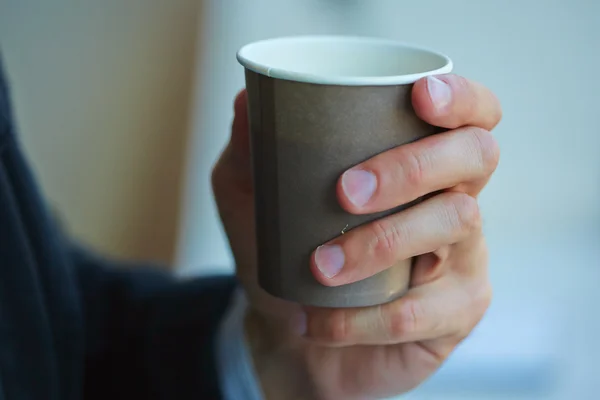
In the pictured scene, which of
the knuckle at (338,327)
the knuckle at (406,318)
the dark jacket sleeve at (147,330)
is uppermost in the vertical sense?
the knuckle at (406,318)

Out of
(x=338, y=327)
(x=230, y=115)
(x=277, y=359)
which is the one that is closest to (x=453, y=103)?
(x=338, y=327)

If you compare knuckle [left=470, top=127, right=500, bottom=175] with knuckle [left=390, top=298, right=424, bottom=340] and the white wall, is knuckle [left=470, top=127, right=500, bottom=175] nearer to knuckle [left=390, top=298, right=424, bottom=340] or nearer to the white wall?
knuckle [left=390, top=298, right=424, bottom=340]

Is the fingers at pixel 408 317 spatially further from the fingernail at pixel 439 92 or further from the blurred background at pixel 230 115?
the blurred background at pixel 230 115

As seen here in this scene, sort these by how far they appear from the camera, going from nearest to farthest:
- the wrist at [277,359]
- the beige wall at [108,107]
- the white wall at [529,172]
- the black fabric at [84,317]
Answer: the wrist at [277,359] → the black fabric at [84,317] → the white wall at [529,172] → the beige wall at [108,107]

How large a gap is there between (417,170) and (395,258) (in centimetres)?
8

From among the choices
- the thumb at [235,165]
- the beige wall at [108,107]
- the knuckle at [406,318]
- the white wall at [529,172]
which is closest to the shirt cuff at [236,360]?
the thumb at [235,165]

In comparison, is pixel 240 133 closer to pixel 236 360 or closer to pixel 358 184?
pixel 358 184

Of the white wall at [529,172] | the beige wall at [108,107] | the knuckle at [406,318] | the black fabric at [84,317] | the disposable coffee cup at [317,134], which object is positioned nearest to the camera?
the disposable coffee cup at [317,134]

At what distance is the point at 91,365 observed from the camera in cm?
102

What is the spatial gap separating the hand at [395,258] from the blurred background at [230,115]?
1.49ft

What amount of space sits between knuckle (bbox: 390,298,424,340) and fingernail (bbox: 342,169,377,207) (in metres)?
0.15

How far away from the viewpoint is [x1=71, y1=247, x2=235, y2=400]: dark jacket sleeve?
0.91 metres

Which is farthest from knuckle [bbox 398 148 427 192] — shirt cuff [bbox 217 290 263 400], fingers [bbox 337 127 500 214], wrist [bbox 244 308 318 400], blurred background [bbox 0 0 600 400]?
blurred background [bbox 0 0 600 400]

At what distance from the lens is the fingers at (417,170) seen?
497 mm
